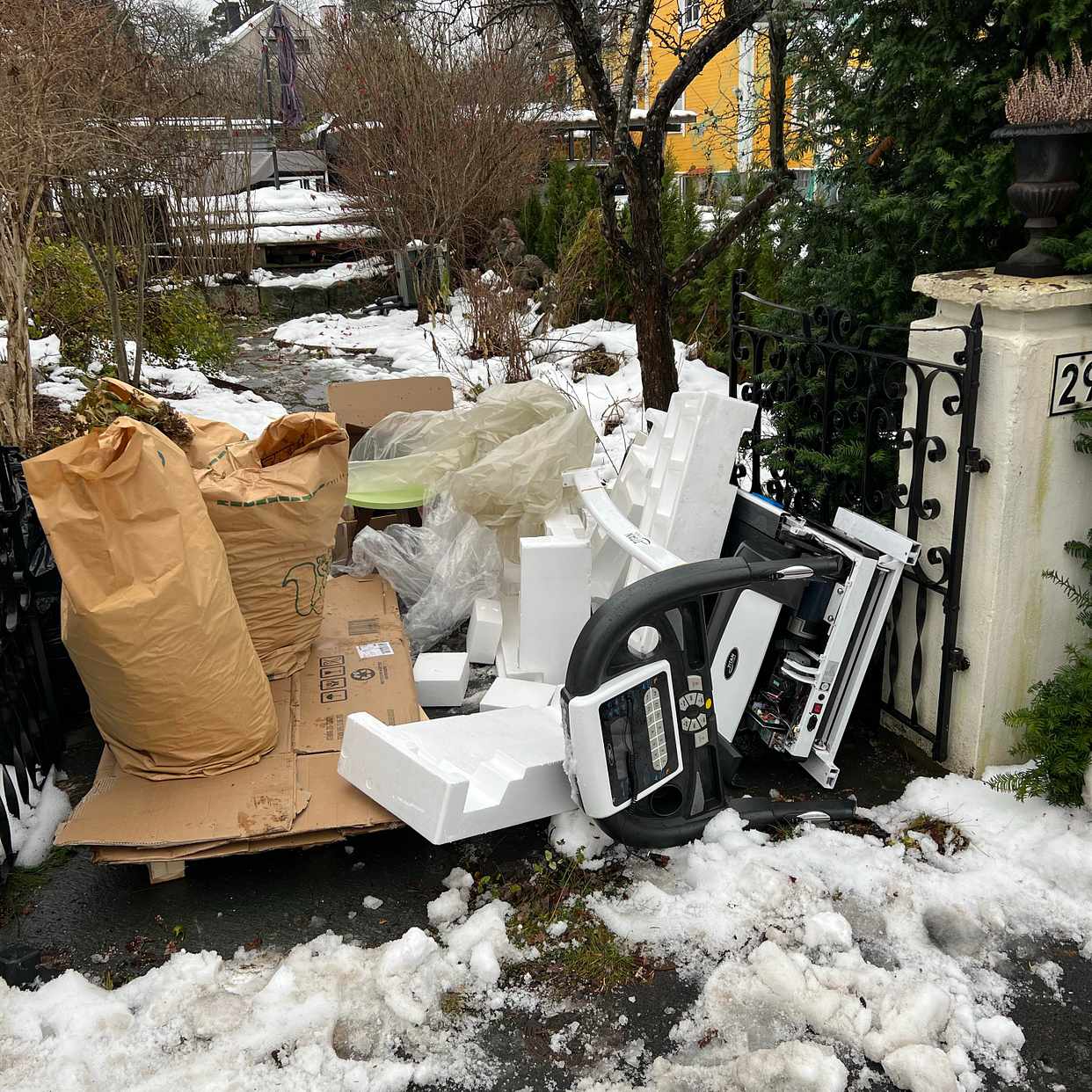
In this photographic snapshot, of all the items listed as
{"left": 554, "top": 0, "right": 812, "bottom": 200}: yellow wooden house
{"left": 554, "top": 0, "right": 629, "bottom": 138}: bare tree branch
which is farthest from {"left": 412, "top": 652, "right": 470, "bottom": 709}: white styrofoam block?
{"left": 554, "top": 0, "right": 812, "bottom": 200}: yellow wooden house

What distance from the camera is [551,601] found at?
3.52 meters

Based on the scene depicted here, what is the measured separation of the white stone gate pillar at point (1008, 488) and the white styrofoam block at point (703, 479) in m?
0.63

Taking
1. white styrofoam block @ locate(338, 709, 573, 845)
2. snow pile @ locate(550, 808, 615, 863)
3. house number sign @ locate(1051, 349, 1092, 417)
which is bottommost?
snow pile @ locate(550, 808, 615, 863)

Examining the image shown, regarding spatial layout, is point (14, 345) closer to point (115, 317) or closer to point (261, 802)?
point (115, 317)

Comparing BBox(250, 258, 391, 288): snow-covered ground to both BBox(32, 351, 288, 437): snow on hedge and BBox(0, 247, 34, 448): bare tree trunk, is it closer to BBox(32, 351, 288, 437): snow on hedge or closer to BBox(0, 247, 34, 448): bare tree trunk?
BBox(32, 351, 288, 437): snow on hedge

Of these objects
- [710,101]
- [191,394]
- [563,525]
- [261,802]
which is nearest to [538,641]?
[563,525]

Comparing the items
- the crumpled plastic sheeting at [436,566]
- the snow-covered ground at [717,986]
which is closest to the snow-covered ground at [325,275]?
the crumpled plastic sheeting at [436,566]

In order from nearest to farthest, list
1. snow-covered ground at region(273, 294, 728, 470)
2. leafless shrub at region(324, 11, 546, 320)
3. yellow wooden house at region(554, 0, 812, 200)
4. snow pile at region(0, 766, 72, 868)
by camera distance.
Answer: snow pile at region(0, 766, 72, 868), snow-covered ground at region(273, 294, 728, 470), yellow wooden house at region(554, 0, 812, 200), leafless shrub at region(324, 11, 546, 320)

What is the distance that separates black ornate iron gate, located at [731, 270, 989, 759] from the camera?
2771mm

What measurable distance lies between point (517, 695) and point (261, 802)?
984 millimetres

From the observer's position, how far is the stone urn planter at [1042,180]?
8.21ft

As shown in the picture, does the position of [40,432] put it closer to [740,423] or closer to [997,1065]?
[740,423]

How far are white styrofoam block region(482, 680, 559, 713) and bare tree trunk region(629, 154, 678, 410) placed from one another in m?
2.53

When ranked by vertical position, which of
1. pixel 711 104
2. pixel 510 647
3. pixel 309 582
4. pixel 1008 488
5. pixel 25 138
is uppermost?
pixel 711 104
